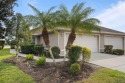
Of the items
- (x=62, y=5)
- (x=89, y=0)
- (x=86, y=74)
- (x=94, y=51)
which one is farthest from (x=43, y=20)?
(x=94, y=51)

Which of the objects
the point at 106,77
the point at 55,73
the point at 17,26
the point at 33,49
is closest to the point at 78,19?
the point at 55,73

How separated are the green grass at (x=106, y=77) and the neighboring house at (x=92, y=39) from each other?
792 cm

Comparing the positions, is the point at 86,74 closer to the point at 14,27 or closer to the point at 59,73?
the point at 59,73

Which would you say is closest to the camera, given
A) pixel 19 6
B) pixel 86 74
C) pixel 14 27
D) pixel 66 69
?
pixel 86 74

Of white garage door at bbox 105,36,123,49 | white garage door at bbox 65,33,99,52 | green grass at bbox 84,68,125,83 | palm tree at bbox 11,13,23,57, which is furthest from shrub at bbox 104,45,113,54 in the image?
green grass at bbox 84,68,125,83

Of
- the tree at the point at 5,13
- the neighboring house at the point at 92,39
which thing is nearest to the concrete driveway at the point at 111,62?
the neighboring house at the point at 92,39

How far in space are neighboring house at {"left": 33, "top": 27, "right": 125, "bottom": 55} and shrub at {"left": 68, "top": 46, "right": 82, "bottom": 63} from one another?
617 centimetres

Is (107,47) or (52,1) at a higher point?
(52,1)

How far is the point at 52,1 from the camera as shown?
12.5m

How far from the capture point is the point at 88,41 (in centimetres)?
2197

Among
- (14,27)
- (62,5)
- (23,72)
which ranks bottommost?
(23,72)

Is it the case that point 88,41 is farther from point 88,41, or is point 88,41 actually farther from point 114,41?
point 114,41

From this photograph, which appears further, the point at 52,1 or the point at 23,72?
the point at 52,1

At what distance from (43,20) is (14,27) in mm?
4643
